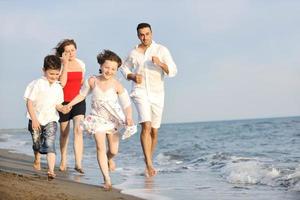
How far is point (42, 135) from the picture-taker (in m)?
6.41

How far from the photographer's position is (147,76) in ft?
24.4

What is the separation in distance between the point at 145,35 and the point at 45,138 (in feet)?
6.78

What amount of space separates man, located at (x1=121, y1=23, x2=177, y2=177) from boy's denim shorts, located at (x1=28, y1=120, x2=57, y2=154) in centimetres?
141

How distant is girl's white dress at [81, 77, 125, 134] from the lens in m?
6.20

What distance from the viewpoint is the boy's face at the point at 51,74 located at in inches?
253

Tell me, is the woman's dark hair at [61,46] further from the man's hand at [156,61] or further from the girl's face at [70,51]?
the man's hand at [156,61]

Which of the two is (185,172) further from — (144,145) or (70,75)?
(70,75)

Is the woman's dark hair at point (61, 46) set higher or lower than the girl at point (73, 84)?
higher

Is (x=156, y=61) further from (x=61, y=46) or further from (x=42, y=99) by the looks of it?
(x=42, y=99)

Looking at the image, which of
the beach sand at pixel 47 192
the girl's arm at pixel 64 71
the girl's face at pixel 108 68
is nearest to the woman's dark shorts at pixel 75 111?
the girl's arm at pixel 64 71

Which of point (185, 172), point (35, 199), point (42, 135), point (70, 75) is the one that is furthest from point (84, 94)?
point (185, 172)

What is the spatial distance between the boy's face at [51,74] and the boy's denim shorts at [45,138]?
52 centimetres

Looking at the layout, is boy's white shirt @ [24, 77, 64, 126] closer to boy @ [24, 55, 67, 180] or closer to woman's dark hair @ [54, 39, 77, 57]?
boy @ [24, 55, 67, 180]

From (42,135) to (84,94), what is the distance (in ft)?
2.24
